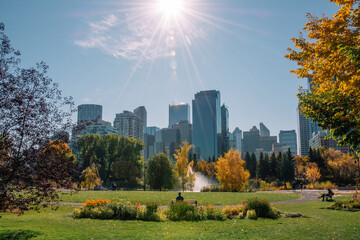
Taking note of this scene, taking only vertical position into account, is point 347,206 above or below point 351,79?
below

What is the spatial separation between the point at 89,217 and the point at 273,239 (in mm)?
9335

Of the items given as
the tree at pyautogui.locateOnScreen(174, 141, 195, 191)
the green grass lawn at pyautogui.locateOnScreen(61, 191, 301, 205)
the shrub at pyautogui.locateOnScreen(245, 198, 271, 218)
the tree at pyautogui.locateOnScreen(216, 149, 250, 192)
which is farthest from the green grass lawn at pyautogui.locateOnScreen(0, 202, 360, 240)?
the tree at pyautogui.locateOnScreen(174, 141, 195, 191)

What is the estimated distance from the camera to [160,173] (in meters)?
45.2

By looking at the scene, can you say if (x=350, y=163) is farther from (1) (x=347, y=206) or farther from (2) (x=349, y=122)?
(2) (x=349, y=122)

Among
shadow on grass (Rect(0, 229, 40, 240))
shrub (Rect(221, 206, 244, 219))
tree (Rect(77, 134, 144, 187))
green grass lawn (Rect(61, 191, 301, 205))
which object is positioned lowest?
green grass lawn (Rect(61, 191, 301, 205))

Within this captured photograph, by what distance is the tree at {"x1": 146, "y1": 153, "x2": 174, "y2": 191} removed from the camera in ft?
148

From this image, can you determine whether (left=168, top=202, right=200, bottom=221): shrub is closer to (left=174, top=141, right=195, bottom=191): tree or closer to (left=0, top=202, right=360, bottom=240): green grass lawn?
(left=0, top=202, right=360, bottom=240): green grass lawn

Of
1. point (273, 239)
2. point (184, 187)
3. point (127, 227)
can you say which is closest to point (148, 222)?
point (127, 227)

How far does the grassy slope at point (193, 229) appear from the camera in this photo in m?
10.2

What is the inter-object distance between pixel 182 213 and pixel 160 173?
31.0m

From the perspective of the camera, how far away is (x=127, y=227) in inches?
470

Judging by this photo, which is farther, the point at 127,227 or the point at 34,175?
the point at 127,227

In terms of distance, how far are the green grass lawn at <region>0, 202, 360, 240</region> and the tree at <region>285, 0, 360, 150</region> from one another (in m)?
3.82

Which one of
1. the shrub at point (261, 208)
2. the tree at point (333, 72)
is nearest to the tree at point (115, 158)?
the shrub at point (261, 208)
